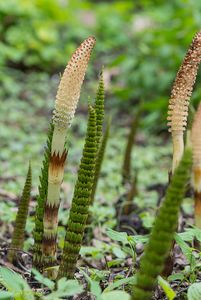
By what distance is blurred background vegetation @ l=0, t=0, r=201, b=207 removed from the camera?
4977mm

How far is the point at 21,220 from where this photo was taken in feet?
6.59

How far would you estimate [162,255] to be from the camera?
1144mm

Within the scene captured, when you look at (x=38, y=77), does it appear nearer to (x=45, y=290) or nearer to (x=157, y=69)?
(x=157, y=69)

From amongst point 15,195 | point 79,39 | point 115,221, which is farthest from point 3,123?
point 79,39

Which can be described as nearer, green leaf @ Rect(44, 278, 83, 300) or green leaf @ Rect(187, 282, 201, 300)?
green leaf @ Rect(44, 278, 83, 300)

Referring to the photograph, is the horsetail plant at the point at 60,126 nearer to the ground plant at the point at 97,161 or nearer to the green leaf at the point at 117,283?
the ground plant at the point at 97,161

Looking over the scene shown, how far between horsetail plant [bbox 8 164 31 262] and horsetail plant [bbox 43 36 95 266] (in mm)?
280

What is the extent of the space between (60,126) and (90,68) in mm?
6832

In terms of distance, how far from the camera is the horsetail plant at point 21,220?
192 centimetres

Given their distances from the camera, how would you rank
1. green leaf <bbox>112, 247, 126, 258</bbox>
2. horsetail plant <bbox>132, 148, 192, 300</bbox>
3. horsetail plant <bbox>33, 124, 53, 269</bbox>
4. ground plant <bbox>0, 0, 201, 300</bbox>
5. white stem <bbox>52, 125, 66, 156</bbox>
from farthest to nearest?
1. green leaf <bbox>112, 247, 126, 258</bbox>
2. horsetail plant <bbox>33, 124, 53, 269</bbox>
3. white stem <bbox>52, 125, 66, 156</bbox>
4. ground plant <bbox>0, 0, 201, 300</bbox>
5. horsetail plant <bbox>132, 148, 192, 300</bbox>

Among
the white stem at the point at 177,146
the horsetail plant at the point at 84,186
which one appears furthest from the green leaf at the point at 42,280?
the white stem at the point at 177,146

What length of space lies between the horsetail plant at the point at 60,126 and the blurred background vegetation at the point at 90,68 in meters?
1.62

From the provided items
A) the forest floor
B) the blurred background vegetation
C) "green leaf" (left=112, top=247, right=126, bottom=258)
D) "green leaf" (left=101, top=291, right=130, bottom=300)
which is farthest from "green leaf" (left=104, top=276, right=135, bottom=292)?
the blurred background vegetation

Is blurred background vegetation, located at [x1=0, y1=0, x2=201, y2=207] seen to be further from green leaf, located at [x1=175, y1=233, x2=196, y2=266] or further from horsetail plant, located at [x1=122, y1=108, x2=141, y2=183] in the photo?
green leaf, located at [x1=175, y1=233, x2=196, y2=266]
